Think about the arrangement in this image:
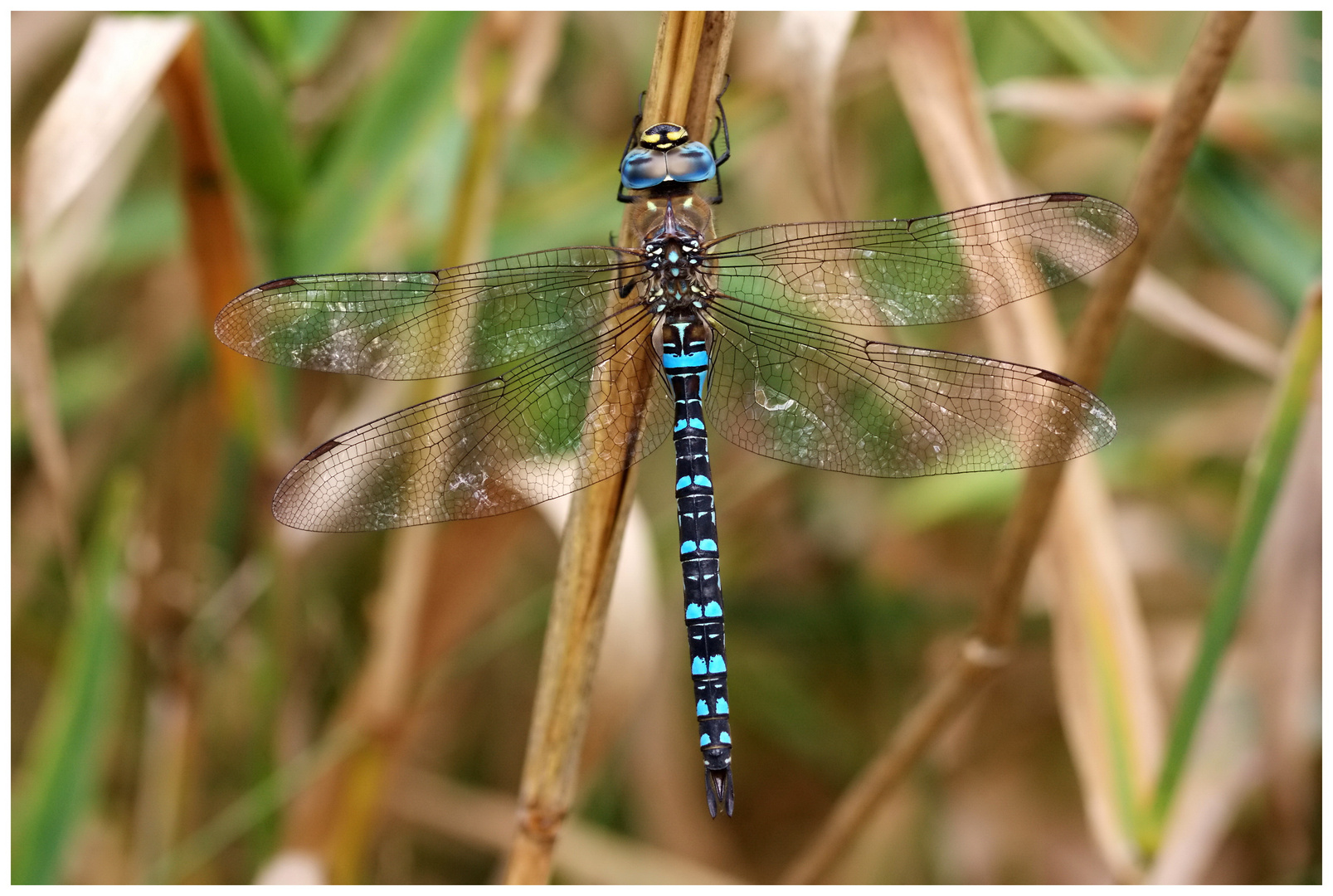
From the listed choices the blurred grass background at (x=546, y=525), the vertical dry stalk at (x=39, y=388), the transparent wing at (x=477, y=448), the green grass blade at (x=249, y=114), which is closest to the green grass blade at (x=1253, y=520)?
the blurred grass background at (x=546, y=525)

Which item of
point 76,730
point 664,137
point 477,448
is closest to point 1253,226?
point 664,137

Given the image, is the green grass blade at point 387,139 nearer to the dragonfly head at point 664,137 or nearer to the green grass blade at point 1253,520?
the dragonfly head at point 664,137

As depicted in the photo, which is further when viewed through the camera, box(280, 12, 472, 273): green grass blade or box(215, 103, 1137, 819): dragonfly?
box(280, 12, 472, 273): green grass blade

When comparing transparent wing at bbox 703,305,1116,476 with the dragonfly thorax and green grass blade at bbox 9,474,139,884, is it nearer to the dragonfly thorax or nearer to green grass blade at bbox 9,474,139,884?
the dragonfly thorax

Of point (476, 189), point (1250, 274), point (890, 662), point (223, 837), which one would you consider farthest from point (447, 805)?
point (1250, 274)

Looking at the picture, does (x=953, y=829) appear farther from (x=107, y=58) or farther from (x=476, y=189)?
(x=107, y=58)

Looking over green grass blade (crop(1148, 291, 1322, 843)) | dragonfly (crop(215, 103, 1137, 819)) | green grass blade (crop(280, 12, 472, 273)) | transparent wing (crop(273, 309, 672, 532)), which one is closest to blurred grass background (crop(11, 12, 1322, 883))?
green grass blade (crop(280, 12, 472, 273))

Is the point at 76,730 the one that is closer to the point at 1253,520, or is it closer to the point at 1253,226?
the point at 1253,520
